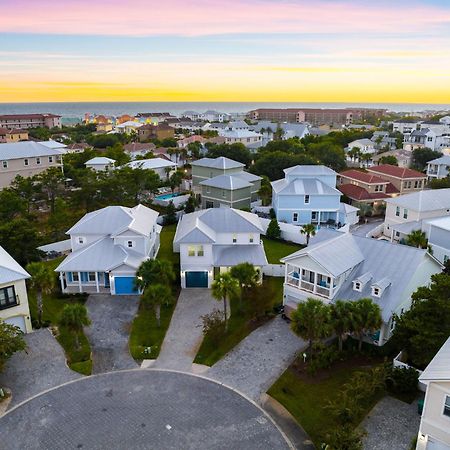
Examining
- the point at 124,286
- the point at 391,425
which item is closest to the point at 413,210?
the point at 391,425

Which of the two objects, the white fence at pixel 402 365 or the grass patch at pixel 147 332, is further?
the grass patch at pixel 147 332

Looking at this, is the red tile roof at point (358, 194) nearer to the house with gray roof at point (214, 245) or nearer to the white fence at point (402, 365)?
the house with gray roof at point (214, 245)

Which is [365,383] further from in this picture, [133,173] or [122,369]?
[133,173]

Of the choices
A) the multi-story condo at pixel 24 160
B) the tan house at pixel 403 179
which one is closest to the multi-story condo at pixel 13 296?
the multi-story condo at pixel 24 160

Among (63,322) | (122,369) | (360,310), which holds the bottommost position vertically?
(122,369)

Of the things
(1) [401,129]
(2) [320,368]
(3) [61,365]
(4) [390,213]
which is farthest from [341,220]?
(1) [401,129]

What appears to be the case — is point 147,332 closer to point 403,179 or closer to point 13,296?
point 13,296

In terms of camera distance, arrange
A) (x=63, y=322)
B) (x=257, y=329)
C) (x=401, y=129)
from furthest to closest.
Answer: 1. (x=401, y=129)
2. (x=257, y=329)
3. (x=63, y=322)
